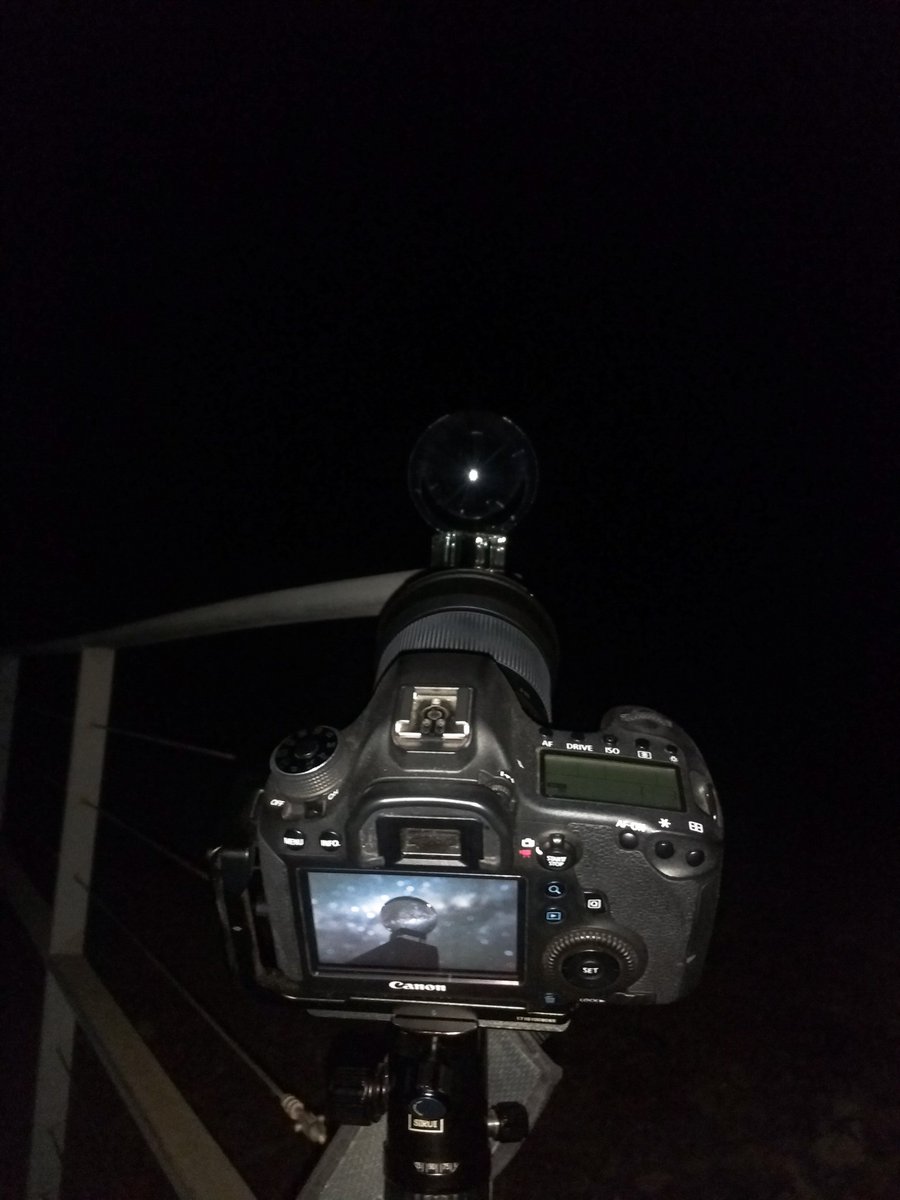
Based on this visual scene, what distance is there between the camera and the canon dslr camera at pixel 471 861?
17.8 inches

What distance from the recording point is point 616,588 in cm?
205

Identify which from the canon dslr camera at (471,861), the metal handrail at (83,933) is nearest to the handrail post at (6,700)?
the metal handrail at (83,933)

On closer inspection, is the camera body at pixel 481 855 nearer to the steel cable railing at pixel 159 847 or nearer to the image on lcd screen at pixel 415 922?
the image on lcd screen at pixel 415 922

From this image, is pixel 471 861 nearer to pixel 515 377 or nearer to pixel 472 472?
pixel 472 472

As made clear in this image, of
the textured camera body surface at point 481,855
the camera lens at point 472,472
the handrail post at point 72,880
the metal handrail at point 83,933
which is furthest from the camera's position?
the camera lens at point 472,472

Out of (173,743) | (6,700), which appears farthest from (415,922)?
(6,700)

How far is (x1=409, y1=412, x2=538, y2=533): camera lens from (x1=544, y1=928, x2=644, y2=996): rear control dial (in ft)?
2.14

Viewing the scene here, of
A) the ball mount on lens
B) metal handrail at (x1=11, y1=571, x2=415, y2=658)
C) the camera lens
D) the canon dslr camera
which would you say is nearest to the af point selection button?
the canon dslr camera

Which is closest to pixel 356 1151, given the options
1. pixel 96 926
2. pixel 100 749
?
pixel 100 749

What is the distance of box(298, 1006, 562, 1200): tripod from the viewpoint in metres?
0.47

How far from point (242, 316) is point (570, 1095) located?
167cm

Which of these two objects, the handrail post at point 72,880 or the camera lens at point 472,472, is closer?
the handrail post at point 72,880

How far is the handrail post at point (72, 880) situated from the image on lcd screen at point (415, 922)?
553 millimetres

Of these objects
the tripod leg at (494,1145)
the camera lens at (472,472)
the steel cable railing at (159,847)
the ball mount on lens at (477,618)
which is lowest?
the tripod leg at (494,1145)
